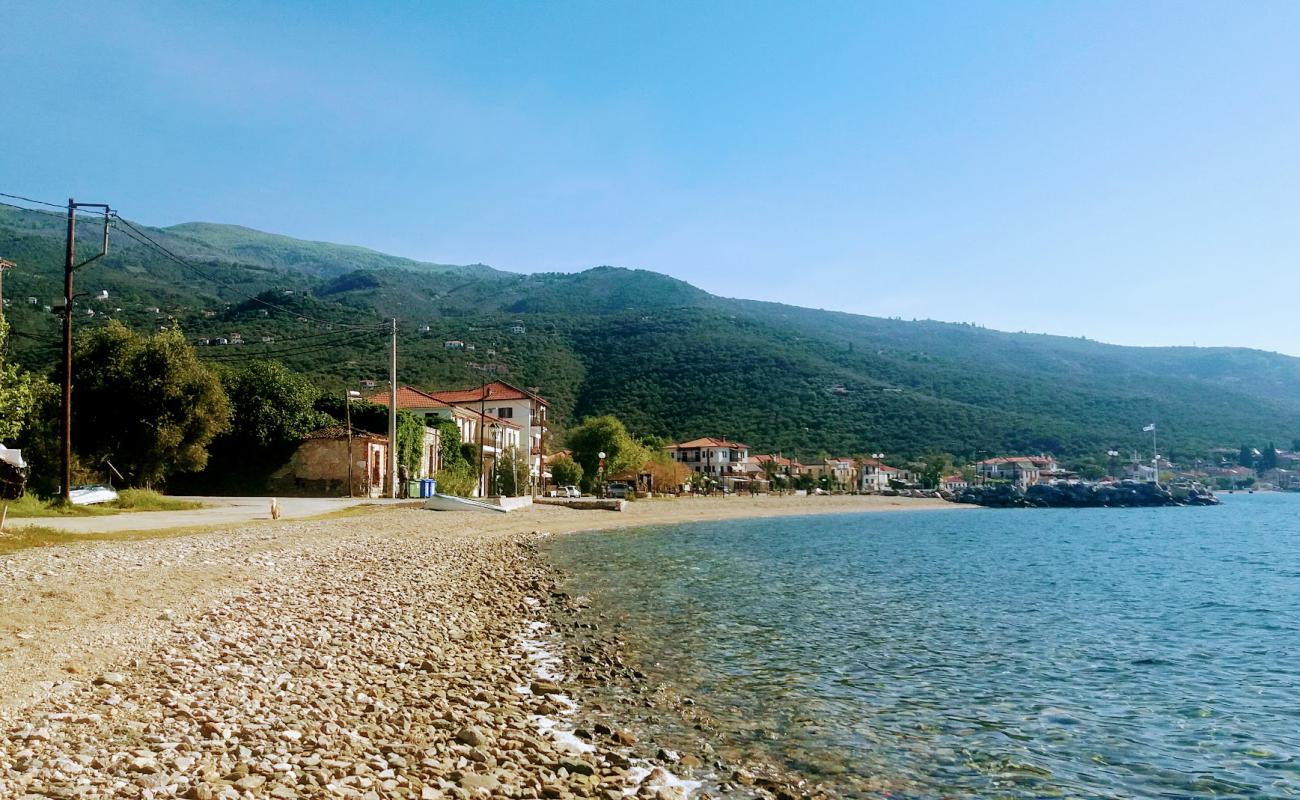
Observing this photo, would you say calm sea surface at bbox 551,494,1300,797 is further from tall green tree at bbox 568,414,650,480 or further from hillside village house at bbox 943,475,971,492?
hillside village house at bbox 943,475,971,492

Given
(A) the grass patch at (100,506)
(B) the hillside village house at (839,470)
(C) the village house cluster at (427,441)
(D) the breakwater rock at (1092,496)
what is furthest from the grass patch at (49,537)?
(B) the hillside village house at (839,470)

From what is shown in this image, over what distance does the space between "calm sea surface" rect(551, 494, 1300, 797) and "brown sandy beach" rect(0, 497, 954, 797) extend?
210 centimetres

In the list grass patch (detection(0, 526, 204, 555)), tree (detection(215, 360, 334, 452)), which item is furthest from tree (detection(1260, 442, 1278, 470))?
grass patch (detection(0, 526, 204, 555))

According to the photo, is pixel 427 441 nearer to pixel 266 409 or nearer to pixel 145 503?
pixel 266 409

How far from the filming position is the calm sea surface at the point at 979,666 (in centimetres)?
826

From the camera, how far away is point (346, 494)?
46.2 m

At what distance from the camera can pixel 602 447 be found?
7694 cm

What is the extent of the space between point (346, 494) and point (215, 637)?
3840 cm

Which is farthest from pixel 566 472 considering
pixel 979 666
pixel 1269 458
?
pixel 1269 458

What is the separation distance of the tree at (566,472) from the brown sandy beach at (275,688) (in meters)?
56.9

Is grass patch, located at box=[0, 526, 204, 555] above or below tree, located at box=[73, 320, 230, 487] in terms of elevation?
below

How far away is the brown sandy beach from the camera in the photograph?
580 centimetres

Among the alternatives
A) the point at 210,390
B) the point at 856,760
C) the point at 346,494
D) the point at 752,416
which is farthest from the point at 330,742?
the point at 752,416

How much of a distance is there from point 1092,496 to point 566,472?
74046 mm
